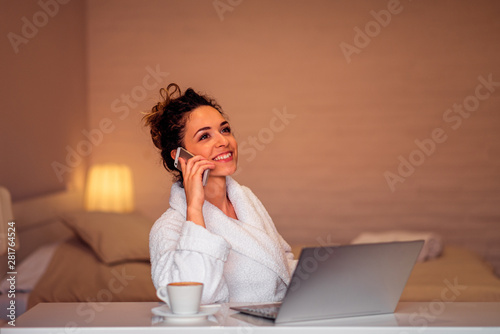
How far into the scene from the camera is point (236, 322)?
1.31 meters

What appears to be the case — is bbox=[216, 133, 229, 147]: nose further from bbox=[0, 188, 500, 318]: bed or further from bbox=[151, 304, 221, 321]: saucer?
bbox=[0, 188, 500, 318]: bed

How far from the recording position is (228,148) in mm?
1929

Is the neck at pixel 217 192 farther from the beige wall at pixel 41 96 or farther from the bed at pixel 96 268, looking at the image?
the beige wall at pixel 41 96

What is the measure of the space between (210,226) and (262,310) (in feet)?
1.86

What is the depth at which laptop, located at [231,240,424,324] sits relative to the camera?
1.25 metres

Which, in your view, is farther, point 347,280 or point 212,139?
point 212,139

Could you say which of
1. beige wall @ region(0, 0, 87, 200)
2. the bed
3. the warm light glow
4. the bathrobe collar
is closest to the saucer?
the bathrobe collar

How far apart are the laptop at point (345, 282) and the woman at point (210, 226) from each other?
236 millimetres

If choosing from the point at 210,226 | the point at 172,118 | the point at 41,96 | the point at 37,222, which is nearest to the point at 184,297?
the point at 210,226

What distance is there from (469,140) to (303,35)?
1454 millimetres

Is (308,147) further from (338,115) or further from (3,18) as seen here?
(3,18)

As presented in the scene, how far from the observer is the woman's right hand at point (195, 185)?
5.56 feet

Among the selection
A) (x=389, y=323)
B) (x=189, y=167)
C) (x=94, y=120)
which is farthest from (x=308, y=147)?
(x=389, y=323)

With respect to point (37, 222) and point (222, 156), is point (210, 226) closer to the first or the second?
point (222, 156)
